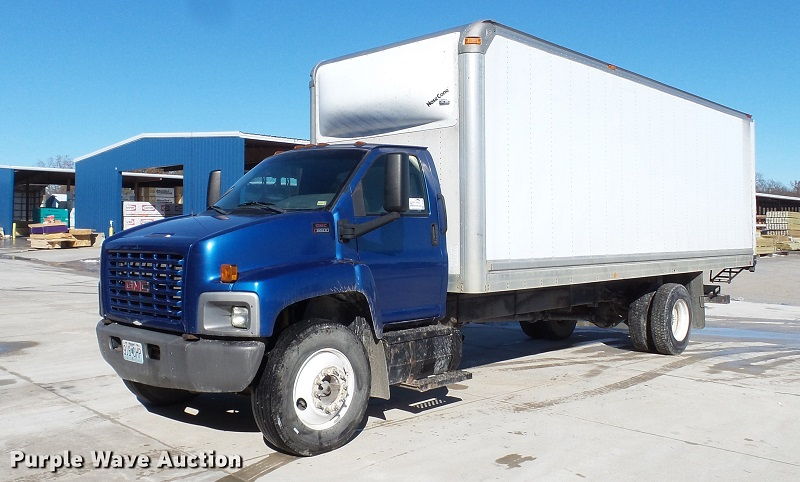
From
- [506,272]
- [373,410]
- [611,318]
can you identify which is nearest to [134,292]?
[373,410]

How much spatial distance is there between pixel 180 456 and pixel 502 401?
3.21 m

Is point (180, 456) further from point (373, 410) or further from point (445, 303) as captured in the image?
point (445, 303)

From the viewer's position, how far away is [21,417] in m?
6.30

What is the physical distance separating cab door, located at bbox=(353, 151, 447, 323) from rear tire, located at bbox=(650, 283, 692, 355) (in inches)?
182

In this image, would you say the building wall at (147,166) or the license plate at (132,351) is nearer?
the license plate at (132,351)

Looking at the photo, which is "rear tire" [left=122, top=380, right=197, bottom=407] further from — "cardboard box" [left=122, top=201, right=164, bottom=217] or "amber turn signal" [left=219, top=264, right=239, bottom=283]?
"cardboard box" [left=122, top=201, right=164, bottom=217]

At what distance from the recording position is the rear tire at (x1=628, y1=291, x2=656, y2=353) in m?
9.95

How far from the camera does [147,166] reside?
36000mm

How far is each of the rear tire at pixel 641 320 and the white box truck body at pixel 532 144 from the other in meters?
0.63

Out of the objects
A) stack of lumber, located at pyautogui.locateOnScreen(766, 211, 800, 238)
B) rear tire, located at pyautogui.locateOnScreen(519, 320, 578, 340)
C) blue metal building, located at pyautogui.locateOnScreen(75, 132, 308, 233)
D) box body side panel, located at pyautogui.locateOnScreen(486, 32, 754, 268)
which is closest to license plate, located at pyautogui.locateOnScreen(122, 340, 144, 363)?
box body side panel, located at pyautogui.locateOnScreen(486, 32, 754, 268)

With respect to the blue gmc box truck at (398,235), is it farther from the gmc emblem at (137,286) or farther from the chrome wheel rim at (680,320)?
the chrome wheel rim at (680,320)

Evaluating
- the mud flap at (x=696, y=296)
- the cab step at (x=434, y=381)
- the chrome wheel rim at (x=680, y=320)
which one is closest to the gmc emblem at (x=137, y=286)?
the cab step at (x=434, y=381)

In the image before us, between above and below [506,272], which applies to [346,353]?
below

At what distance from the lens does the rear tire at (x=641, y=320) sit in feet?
32.7
